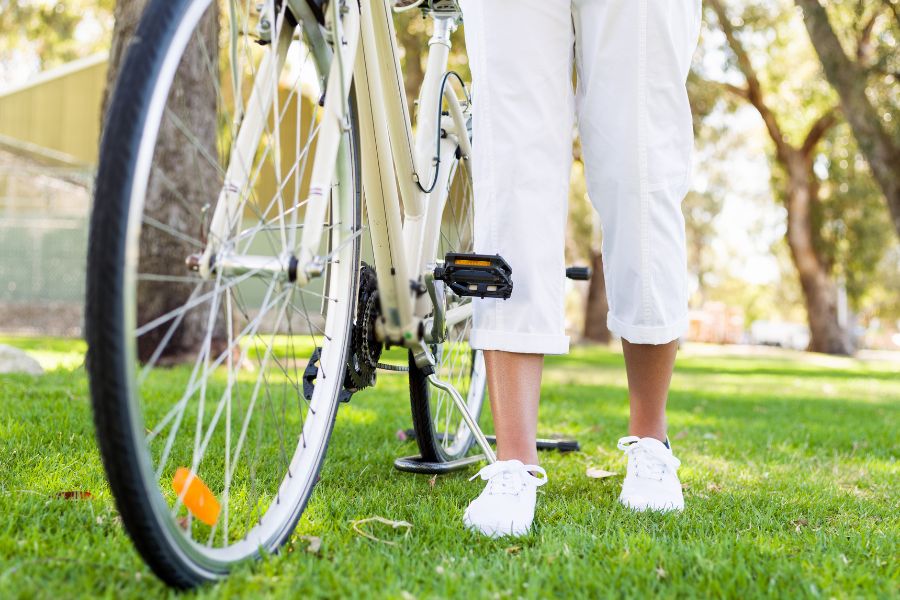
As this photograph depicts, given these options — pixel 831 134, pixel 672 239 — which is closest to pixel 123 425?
pixel 672 239

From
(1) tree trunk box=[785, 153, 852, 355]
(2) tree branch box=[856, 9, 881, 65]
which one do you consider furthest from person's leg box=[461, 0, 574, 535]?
(1) tree trunk box=[785, 153, 852, 355]

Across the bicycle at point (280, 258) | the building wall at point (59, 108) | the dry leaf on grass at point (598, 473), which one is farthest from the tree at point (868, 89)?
the building wall at point (59, 108)

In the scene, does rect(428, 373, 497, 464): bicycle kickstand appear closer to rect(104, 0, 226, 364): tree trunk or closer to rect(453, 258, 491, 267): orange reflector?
rect(453, 258, 491, 267): orange reflector

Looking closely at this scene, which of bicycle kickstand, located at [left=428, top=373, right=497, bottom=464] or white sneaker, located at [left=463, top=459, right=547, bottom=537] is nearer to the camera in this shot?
white sneaker, located at [left=463, top=459, right=547, bottom=537]

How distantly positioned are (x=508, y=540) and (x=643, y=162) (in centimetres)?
78

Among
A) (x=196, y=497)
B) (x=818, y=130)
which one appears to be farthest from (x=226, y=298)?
(x=818, y=130)

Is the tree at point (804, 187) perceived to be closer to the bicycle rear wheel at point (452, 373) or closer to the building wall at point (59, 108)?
A: the building wall at point (59, 108)

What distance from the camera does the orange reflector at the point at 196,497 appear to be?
1214 mm

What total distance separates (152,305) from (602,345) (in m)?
11.1

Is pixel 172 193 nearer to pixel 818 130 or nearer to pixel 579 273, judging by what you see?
pixel 579 273

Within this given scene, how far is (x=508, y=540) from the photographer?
4.84ft

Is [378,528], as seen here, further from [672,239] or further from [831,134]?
[831,134]

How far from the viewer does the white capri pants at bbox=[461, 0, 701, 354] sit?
5.51 ft

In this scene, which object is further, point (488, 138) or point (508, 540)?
point (488, 138)
